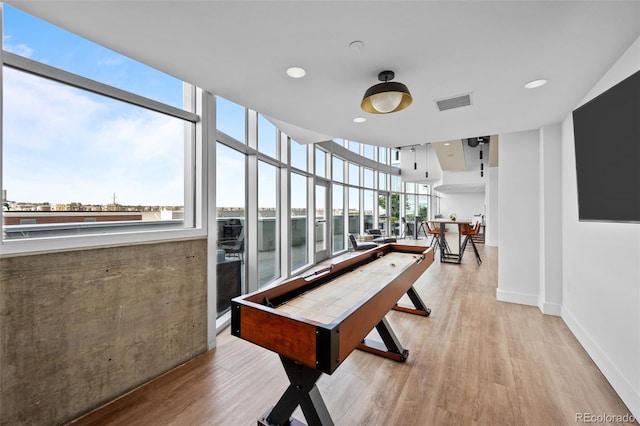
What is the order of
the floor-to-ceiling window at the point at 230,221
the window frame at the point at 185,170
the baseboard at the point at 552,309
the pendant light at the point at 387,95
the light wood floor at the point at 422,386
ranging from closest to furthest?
the window frame at the point at 185,170 < the light wood floor at the point at 422,386 < the pendant light at the point at 387,95 < the floor-to-ceiling window at the point at 230,221 < the baseboard at the point at 552,309

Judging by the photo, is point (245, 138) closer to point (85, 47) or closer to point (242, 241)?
point (242, 241)

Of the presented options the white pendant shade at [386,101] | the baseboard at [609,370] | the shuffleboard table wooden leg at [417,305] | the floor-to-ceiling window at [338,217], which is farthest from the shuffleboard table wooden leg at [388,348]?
the floor-to-ceiling window at [338,217]

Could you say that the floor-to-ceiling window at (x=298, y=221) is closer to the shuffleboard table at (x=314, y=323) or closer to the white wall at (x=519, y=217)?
the shuffleboard table at (x=314, y=323)

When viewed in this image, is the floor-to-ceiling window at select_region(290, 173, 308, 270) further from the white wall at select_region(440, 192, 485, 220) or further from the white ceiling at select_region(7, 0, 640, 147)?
the white wall at select_region(440, 192, 485, 220)

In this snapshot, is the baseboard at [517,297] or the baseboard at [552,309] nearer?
the baseboard at [552,309]

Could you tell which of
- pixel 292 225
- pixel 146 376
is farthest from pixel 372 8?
pixel 292 225

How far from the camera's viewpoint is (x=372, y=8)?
1.46 meters

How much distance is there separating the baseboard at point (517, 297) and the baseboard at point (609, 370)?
80cm

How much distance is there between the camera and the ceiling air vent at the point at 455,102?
8.66 feet

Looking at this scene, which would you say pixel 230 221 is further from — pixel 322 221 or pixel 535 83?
pixel 322 221

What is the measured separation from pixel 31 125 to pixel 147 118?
0.76 m

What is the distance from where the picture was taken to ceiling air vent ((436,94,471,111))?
8.66 feet

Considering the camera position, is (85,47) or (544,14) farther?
(85,47)

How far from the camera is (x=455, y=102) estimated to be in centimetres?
273
